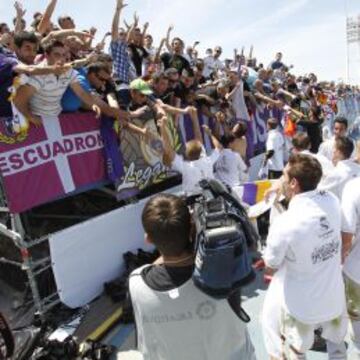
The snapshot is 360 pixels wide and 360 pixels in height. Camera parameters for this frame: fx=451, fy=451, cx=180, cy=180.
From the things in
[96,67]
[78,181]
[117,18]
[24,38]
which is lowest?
[78,181]

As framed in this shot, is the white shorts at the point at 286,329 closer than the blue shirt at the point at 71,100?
Yes

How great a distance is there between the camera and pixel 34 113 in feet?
15.7

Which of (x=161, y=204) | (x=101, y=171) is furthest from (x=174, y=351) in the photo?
(x=101, y=171)

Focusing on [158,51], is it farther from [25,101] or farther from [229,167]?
[25,101]

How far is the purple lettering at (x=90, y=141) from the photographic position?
545 cm

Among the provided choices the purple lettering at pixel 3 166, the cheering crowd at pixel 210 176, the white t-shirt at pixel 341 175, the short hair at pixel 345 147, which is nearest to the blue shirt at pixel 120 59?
the cheering crowd at pixel 210 176

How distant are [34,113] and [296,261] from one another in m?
3.19

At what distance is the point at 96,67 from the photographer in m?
5.89

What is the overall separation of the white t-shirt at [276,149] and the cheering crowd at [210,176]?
2cm

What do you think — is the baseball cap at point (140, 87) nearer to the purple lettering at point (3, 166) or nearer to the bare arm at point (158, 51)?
the purple lettering at point (3, 166)

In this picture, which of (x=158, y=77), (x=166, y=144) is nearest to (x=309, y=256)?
(x=166, y=144)

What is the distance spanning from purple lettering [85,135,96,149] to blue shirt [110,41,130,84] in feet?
7.71

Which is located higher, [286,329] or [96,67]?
[96,67]

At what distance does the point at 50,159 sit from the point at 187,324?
11.1 ft
